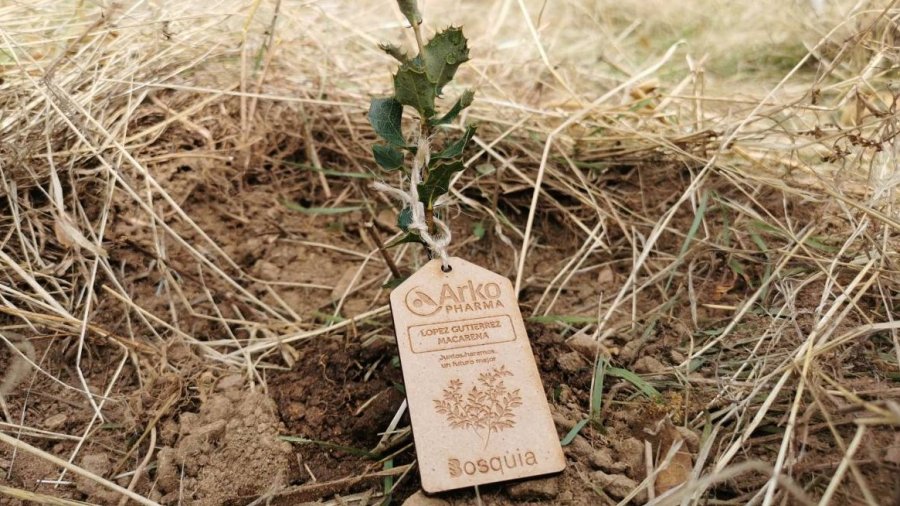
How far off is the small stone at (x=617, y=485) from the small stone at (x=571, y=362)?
0.22 meters

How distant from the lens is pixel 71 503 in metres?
0.99

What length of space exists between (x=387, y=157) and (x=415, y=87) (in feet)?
0.42

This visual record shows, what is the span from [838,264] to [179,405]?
122 centimetres

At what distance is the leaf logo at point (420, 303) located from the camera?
1105mm

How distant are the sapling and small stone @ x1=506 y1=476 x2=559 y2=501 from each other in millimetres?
382

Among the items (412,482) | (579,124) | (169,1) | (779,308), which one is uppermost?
(169,1)

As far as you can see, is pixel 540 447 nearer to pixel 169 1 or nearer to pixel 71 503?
pixel 71 503

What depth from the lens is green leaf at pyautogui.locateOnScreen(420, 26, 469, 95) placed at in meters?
1.07

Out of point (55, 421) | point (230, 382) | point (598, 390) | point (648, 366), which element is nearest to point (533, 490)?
point (598, 390)

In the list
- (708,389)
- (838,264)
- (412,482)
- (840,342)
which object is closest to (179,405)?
(412,482)

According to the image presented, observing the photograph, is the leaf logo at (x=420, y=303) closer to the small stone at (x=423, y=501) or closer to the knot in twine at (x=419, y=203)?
the knot in twine at (x=419, y=203)

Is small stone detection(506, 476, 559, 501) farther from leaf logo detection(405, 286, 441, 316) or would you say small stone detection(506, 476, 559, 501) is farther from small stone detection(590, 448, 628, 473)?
leaf logo detection(405, 286, 441, 316)

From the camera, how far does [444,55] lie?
109 centimetres

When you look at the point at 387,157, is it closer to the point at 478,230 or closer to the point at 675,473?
the point at 478,230
